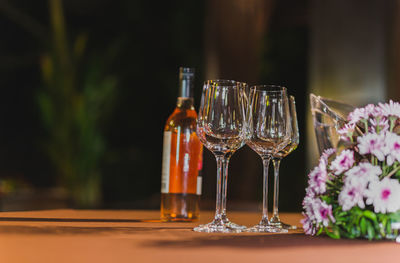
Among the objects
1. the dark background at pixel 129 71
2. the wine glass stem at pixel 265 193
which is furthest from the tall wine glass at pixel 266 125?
the dark background at pixel 129 71

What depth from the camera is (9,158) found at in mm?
5848

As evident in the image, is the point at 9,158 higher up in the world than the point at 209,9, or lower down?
lower down

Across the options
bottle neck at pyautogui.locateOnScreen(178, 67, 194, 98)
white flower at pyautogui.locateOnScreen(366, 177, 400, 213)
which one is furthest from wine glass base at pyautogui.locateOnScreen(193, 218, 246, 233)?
bottle neck at pyautogui.locateOnScreen(178, 67, 194, 98)

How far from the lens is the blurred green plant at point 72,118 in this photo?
190 inches

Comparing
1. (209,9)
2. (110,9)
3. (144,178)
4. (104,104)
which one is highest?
(110,9)

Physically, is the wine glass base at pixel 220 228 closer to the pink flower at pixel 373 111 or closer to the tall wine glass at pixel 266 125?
the tall wine glass at pixel 266 125

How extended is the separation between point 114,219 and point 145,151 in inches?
209

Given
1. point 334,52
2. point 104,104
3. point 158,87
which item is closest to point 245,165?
point 334,52

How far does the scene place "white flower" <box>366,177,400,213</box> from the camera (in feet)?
2.45

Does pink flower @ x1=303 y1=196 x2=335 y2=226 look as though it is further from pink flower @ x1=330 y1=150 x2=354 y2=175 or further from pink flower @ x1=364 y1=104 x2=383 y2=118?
pink flower @ x1=364 y1=104 x2=383 y2=118

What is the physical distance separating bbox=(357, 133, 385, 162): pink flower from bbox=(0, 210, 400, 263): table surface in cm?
14

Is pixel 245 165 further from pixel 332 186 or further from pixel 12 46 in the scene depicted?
pixel 12 46

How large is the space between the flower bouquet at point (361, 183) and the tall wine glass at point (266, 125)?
0.29ft

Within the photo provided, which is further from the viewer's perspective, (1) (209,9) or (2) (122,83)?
(2) (122,83)
